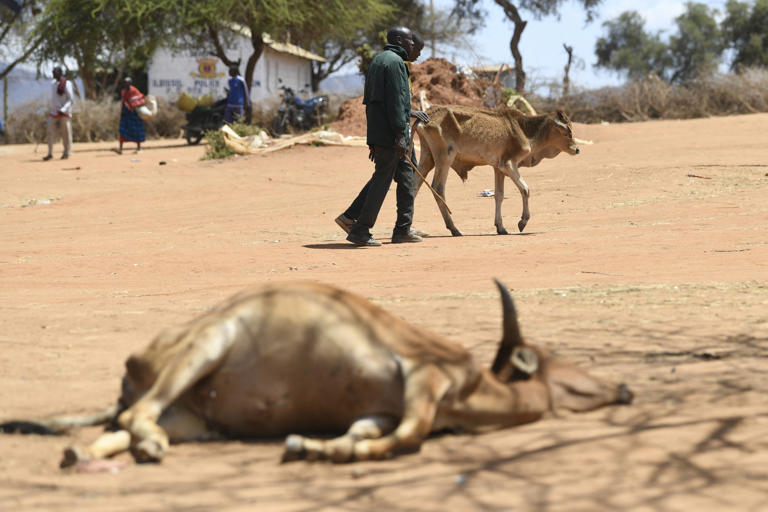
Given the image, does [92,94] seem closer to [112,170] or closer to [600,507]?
[112,170]

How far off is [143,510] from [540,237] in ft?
28.9

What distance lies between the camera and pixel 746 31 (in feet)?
181

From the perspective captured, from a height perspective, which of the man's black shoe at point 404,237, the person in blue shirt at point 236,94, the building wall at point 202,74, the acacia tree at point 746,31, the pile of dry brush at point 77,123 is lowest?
the man's black shoe at point 404,237

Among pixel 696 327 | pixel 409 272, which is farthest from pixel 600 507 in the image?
pixel 409 272

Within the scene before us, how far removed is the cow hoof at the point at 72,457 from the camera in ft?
12.3

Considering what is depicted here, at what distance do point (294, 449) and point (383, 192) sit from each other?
7278 millimetres

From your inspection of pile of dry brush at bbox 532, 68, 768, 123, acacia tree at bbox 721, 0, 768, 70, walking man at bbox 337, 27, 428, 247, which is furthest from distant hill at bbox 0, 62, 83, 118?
acacia tree at bbox 721, 0, 768, 70

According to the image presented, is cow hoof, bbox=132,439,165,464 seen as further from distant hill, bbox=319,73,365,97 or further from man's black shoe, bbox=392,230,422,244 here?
distant hill, bbox=319,73,365,97

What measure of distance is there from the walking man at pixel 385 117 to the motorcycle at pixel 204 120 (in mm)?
18808

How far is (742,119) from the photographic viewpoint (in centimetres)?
2536

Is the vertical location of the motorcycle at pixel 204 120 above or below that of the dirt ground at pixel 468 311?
above

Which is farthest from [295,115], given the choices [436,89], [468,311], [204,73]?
[468,311]

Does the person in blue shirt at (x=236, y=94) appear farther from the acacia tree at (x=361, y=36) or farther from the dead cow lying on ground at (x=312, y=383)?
the dead cow lying on ground at (x=312, y=383)

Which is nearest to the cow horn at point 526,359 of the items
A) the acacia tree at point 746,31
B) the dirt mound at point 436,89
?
the dirt mound at point 436,89
